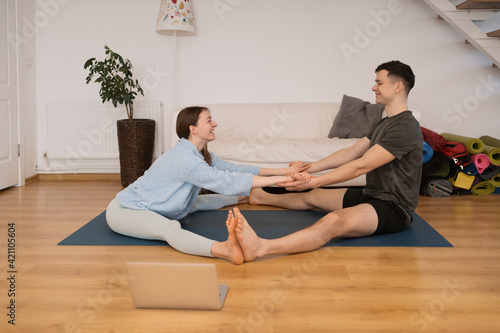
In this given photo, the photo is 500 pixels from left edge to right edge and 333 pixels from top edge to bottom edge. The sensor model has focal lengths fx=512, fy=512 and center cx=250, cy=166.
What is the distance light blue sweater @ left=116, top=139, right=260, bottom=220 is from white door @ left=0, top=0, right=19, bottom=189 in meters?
2.03

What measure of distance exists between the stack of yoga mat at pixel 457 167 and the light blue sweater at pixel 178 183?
211 cm

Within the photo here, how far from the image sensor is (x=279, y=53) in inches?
194

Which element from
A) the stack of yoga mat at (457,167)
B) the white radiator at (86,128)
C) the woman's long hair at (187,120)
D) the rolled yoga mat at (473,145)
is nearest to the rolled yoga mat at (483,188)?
the stack of yoga mat at (457,167)

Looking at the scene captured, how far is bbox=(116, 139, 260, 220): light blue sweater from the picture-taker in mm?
2621

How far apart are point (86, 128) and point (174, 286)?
134 inches

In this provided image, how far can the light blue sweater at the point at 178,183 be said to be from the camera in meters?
2.62

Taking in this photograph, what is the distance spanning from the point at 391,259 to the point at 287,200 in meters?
1.12

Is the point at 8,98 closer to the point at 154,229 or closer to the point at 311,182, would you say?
the point at 154,229

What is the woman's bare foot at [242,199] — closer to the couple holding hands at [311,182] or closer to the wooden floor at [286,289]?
the couple holding hands at [311,182]

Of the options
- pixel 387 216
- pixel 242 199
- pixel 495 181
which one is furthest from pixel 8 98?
pixel 495 181

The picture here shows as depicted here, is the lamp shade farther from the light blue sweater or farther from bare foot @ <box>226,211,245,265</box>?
bare foot @ <box>226,211,245,265</box>

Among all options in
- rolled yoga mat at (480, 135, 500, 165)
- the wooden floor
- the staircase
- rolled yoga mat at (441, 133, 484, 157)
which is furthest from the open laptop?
the staircase

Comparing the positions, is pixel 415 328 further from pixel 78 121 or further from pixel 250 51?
pixel 78 121

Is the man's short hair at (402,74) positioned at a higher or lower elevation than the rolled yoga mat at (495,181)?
higher
